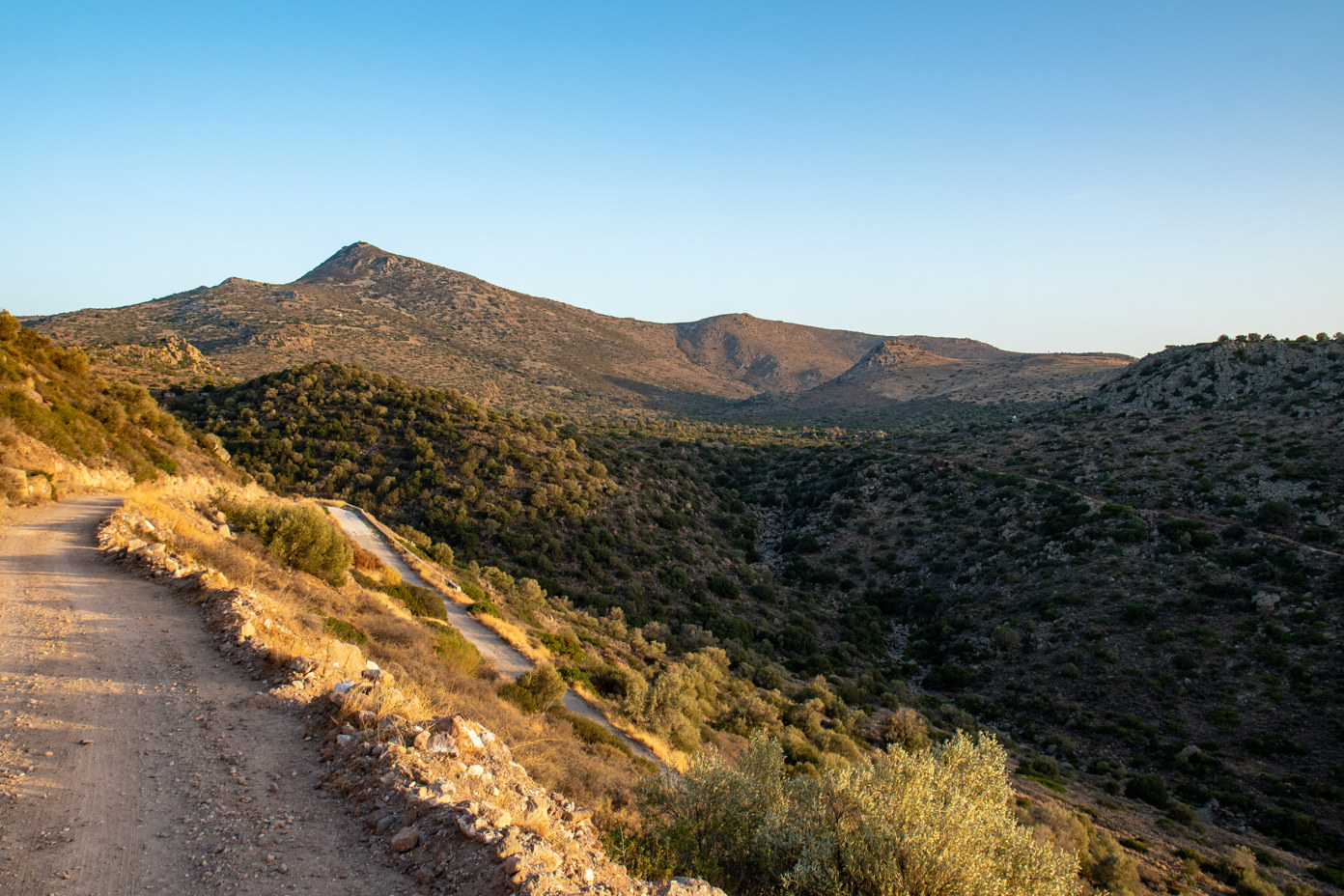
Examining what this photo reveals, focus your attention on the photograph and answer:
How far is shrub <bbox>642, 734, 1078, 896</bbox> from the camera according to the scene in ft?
16.8

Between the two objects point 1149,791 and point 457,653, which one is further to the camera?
point 1149,791

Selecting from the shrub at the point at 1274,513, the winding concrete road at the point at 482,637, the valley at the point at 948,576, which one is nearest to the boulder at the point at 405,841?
the valley at the point at 948,576

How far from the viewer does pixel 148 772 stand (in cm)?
513

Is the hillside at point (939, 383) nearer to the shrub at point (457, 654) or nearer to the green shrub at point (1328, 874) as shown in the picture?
the green shrub at point (1328, 874)

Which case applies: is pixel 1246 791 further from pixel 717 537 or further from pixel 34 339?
pixel 34 339

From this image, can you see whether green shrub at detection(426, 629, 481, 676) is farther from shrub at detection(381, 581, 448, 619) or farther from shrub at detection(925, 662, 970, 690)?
shrub at detection(925, 662, 970, 690)

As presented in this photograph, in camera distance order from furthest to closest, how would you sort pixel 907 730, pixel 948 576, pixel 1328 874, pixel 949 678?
pixel 948 576, pixel 949 678, pixel 907 730, pixel 1328 874

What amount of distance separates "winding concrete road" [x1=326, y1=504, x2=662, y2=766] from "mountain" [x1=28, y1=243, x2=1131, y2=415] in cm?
4102

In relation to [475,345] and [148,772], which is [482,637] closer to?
[148,772]

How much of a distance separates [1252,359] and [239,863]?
6374 centimetres

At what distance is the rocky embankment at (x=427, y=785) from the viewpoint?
14.6 ft

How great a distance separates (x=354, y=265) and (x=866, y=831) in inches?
5265

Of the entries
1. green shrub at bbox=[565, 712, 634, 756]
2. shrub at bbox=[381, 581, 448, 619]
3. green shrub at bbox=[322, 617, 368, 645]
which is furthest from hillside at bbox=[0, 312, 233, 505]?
green shrub at bbox=[565, 712, 634, 756]

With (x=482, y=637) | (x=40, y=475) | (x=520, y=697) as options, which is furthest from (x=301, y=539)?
(x=520, y=697)
